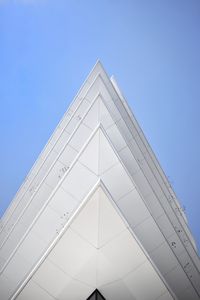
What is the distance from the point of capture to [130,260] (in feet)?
17.3

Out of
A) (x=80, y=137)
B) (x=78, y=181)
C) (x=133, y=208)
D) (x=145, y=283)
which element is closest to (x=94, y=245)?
(x=133, y=208)

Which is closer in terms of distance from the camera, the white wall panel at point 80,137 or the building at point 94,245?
the building at point 94,245

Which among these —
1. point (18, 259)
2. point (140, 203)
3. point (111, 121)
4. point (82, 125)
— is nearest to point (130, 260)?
point (140, 203)

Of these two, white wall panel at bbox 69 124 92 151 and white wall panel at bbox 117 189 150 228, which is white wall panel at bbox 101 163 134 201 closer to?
white wall panel at bbox 117 189 150 228

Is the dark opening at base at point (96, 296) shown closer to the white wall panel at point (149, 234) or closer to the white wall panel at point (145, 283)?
the white wall panel at point (145, 283)

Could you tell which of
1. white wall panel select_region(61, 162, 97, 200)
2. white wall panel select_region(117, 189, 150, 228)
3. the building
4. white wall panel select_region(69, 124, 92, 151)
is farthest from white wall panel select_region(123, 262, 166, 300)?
white wall panel select_region(69, 124, 92, 151)

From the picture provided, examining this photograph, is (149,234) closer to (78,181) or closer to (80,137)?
(78,181)

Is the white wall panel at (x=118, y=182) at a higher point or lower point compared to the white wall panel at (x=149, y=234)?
higher

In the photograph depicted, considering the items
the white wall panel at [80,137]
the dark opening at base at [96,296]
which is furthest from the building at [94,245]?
the white wall panel at [80,137]

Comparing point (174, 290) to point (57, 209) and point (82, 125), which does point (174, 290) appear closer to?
point (57, 209)

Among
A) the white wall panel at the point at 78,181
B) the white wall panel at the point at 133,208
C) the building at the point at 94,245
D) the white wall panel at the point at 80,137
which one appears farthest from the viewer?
the white wall panel at the point at 80,137

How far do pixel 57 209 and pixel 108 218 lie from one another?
1.11m

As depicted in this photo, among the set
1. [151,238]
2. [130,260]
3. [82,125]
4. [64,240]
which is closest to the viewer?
[64,240]

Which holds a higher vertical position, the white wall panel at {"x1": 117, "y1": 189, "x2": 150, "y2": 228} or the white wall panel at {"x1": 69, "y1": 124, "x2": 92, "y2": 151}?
the white wall panel at {"x1": 69, "y1": 124, "x2": 92, "y2": 151}
